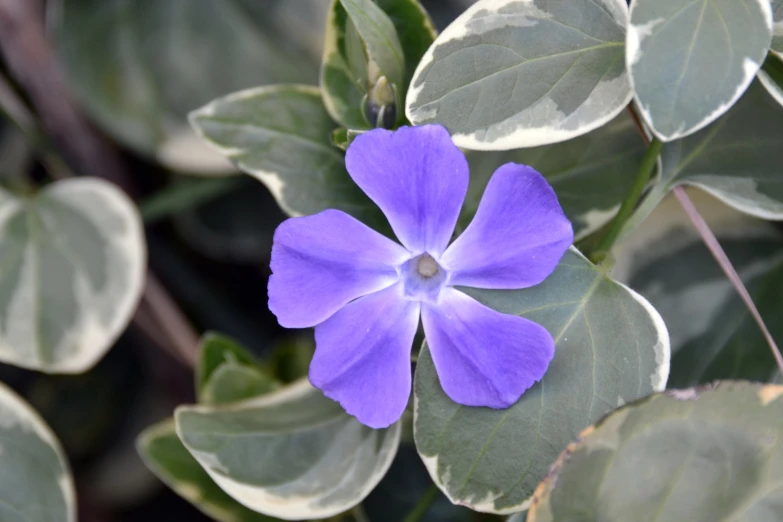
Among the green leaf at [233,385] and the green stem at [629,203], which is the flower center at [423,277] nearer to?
the green stem at [629,203]

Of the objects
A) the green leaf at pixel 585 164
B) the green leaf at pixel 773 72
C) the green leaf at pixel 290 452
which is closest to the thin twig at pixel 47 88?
the green leaf at pixel 290 452

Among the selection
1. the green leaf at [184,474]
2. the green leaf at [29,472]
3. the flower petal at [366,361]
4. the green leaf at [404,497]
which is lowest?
the green leaf at [404,497]

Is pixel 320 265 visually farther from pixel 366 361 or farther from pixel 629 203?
pixel 629 203

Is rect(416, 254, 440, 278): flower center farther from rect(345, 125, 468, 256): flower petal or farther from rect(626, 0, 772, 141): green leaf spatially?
rect(626, 0, 772, 141): green leaf

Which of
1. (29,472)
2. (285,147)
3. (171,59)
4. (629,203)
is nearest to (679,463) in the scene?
(629,203)

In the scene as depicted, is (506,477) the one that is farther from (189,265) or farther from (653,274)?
(189,265)

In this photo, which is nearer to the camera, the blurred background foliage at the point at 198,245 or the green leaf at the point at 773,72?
the green leaf at the point at 773,72
